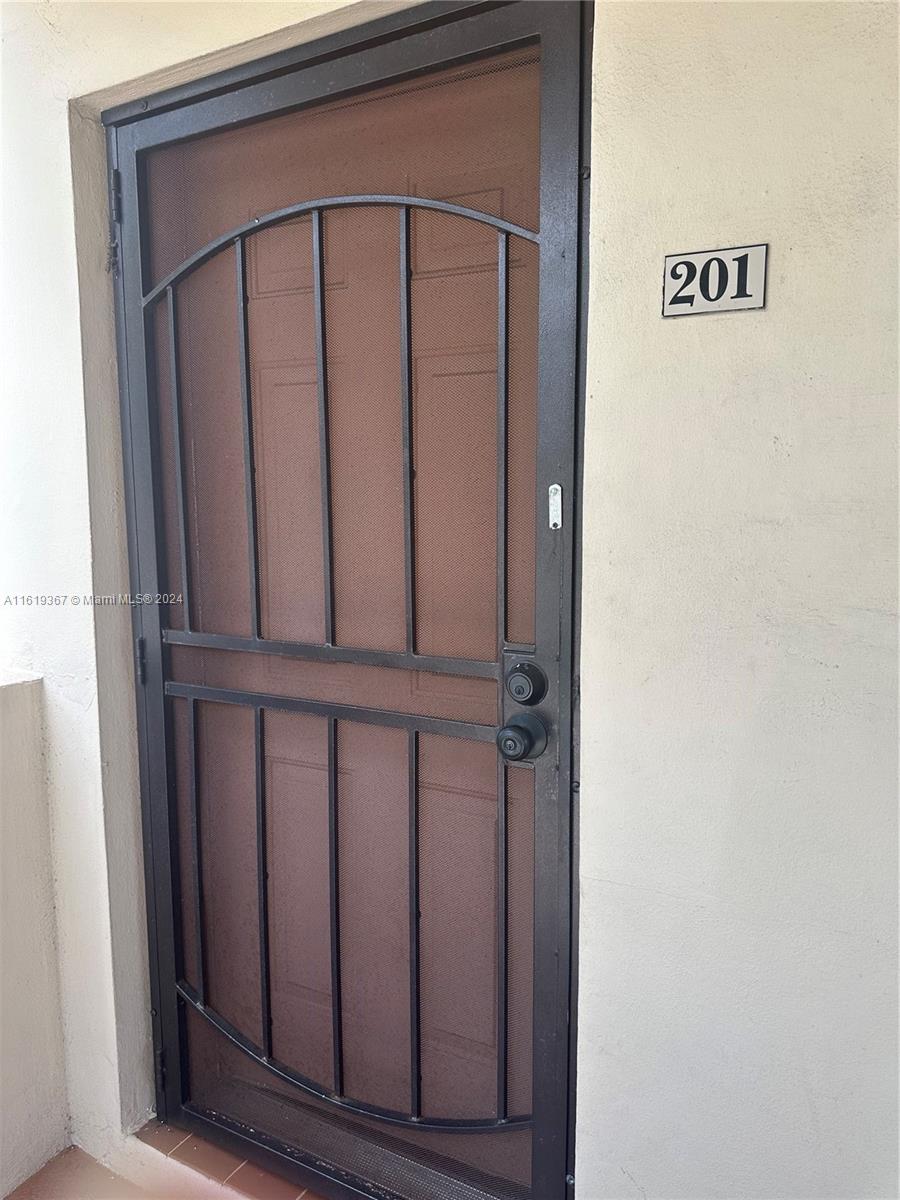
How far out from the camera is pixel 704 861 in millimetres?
1232

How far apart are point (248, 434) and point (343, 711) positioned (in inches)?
23.0

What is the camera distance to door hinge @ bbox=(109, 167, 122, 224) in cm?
176

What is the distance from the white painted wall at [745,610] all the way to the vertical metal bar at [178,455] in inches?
36.7

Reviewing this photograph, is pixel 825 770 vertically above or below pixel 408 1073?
above

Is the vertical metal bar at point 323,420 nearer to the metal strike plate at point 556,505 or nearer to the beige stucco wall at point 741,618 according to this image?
the beige stucco wall at point 741,618

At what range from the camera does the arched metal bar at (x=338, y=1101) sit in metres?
1.58

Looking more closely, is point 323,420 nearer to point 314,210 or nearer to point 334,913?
point 314,210

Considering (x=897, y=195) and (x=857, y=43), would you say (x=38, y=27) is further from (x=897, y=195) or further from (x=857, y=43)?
(x=897, y=195)

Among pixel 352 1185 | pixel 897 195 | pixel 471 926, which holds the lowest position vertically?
pixel 352 1185

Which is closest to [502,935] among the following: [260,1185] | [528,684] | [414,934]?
[414,934]

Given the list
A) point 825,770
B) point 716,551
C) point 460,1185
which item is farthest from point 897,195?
point 460,1185

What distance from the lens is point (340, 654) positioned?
163cm

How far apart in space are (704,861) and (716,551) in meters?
0.45

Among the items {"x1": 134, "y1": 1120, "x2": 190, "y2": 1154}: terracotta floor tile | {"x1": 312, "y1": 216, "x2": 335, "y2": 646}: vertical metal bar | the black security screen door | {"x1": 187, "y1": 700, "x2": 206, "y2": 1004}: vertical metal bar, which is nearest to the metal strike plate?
the black security screen door
